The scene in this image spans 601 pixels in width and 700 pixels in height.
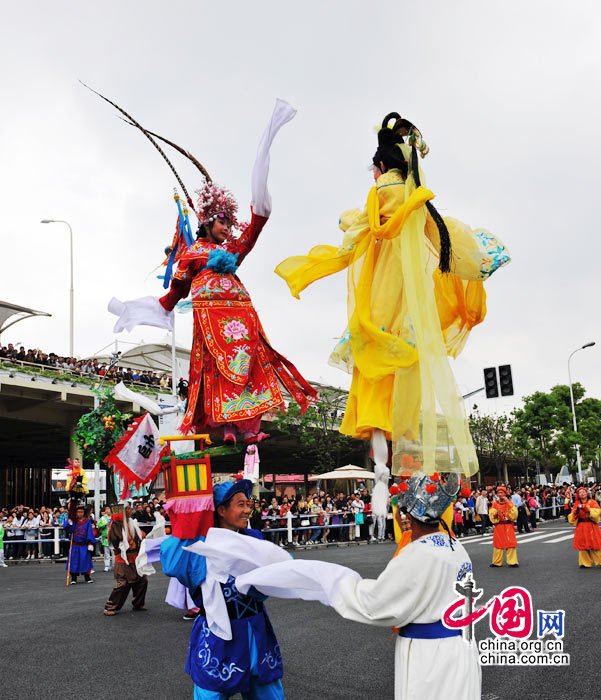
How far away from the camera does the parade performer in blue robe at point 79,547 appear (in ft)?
40.3

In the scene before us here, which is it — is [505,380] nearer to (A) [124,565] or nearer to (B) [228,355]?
(A) [124,565]

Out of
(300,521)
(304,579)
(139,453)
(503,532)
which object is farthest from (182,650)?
(300,521)

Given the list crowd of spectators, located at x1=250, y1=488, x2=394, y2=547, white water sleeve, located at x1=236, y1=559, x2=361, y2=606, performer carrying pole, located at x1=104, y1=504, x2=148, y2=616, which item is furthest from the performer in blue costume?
crowd of spectators, located at x1=250, y1=488, x2=394, y2=547

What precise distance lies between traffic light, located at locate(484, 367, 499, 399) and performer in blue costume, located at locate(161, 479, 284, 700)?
13.8 metres

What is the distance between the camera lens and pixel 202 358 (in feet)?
15.3

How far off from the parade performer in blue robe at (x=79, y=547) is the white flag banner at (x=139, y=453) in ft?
28.4

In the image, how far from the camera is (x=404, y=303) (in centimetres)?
381

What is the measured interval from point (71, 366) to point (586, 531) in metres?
18.4

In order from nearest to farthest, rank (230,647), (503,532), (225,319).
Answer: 1. (230,647)
2. (225,319)
3. (503,532)

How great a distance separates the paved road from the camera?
16.3 feet

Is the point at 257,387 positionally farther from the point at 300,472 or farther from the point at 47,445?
the point at 300,472

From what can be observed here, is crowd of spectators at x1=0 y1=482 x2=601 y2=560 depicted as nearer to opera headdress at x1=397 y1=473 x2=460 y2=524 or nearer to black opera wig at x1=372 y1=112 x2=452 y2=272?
black opera wig at x1=372 y1=112 x2=452 y2=272

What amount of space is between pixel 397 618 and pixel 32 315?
90.1ft

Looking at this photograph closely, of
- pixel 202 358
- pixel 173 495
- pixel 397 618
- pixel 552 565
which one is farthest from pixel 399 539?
pixel 552 565
